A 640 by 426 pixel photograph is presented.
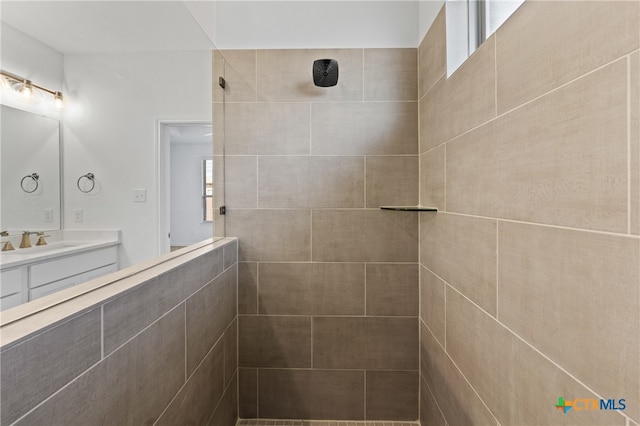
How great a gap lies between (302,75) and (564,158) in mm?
1429

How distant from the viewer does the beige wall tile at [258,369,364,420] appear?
6.16 feet

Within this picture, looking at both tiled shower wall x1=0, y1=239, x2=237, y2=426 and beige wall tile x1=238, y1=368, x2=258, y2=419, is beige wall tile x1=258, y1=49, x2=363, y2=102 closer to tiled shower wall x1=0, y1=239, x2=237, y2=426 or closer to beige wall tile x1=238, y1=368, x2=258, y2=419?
tiled shower wall x1=0, y1=239, x2=237, y2=426

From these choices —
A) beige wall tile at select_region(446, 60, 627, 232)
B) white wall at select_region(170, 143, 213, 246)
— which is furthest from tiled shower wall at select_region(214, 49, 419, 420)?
beige wall tile at select_region(446, 60, 627, 232)

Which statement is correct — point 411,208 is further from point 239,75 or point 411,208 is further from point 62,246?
point 62,246

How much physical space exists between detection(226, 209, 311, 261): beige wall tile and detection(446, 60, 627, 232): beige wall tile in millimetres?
989

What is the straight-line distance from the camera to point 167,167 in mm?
1244

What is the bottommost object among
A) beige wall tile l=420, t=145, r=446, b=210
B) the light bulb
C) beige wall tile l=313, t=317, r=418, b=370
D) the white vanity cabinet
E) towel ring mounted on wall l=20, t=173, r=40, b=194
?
beige wall tile l=313, t=317, r=418, b=370

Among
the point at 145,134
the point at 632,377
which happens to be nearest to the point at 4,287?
the point at 145,134

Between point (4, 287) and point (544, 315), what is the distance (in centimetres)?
117

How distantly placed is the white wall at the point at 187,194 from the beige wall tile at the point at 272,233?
0.22m

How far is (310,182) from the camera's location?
186 cm

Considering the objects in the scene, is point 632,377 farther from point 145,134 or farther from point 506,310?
point 145,134

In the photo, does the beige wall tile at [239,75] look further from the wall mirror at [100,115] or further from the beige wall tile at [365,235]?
the beige wall tile at [365,235]

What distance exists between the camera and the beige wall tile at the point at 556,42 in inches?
23.7
